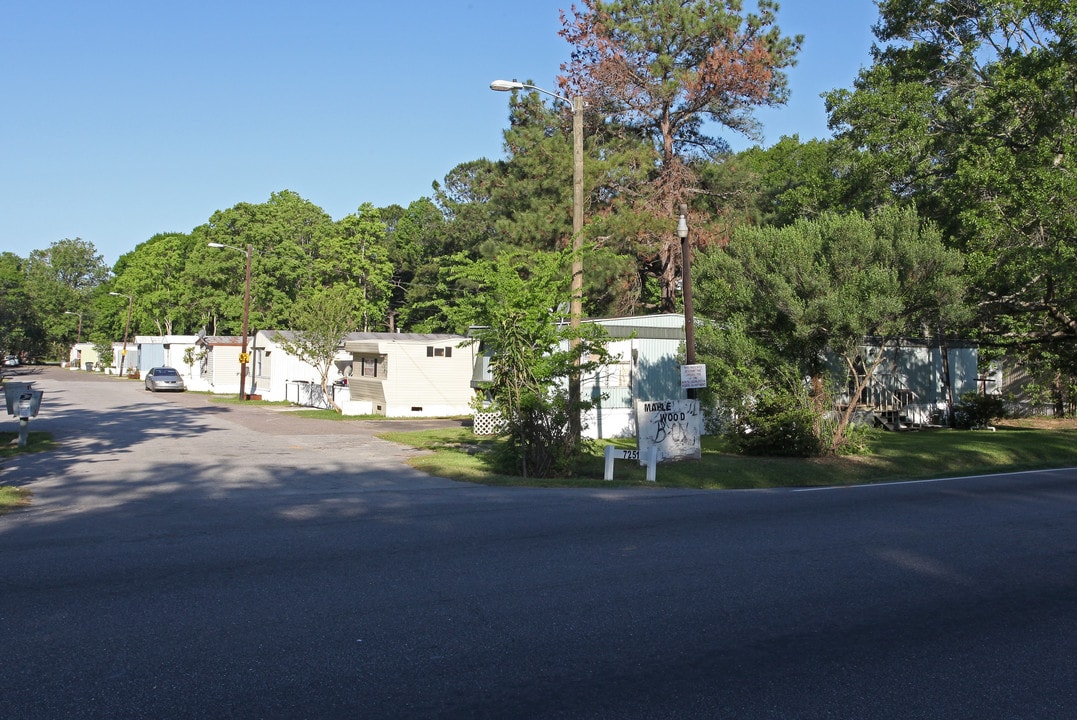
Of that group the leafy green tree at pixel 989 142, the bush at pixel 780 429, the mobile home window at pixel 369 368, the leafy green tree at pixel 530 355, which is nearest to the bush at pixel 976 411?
the leafy green tree at pixel 989 142

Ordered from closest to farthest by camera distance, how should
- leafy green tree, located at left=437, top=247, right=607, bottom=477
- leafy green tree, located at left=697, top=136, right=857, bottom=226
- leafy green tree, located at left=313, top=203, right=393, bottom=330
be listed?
leafy green tree, located at left=437, top=247, right=607, bottom=477 → leafy green tree, located at left=697, top=136, right=857, bottom=226 → leafy green tree, located at left=313, top=203, right=393, bottom=330

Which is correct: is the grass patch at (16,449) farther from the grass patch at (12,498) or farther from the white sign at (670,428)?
the white sign at (670,428)

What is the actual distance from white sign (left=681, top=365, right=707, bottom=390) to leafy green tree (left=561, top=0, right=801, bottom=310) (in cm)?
1688

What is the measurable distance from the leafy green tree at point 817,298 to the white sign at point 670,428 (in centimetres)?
211

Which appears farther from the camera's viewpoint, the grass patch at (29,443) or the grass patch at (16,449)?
the grass patch at (29,443)

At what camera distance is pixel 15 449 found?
19703mm

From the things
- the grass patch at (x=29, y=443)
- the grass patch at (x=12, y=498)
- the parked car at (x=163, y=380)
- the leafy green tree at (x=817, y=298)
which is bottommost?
the grass patch at (x=12, y=498)

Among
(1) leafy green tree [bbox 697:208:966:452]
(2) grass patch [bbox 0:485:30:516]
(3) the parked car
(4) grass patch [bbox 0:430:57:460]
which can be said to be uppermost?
(1) leafy green tree [bbox 697:208:966:452]

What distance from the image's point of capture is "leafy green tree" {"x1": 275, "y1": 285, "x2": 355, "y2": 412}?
37.2 metres

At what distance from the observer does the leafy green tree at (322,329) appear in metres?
37.2

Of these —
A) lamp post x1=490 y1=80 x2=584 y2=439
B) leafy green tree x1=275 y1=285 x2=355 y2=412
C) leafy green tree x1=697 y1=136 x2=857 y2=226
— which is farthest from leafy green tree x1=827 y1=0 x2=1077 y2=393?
leafy green tree x1=275 y1=285 x2=355 y2=412

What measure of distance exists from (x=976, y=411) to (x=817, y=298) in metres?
12.7

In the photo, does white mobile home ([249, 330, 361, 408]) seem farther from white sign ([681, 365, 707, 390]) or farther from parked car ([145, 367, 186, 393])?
white sign ([681, 365, 707, 390])

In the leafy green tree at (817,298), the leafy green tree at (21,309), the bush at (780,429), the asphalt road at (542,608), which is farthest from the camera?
the leafy green tree at (21,309)
